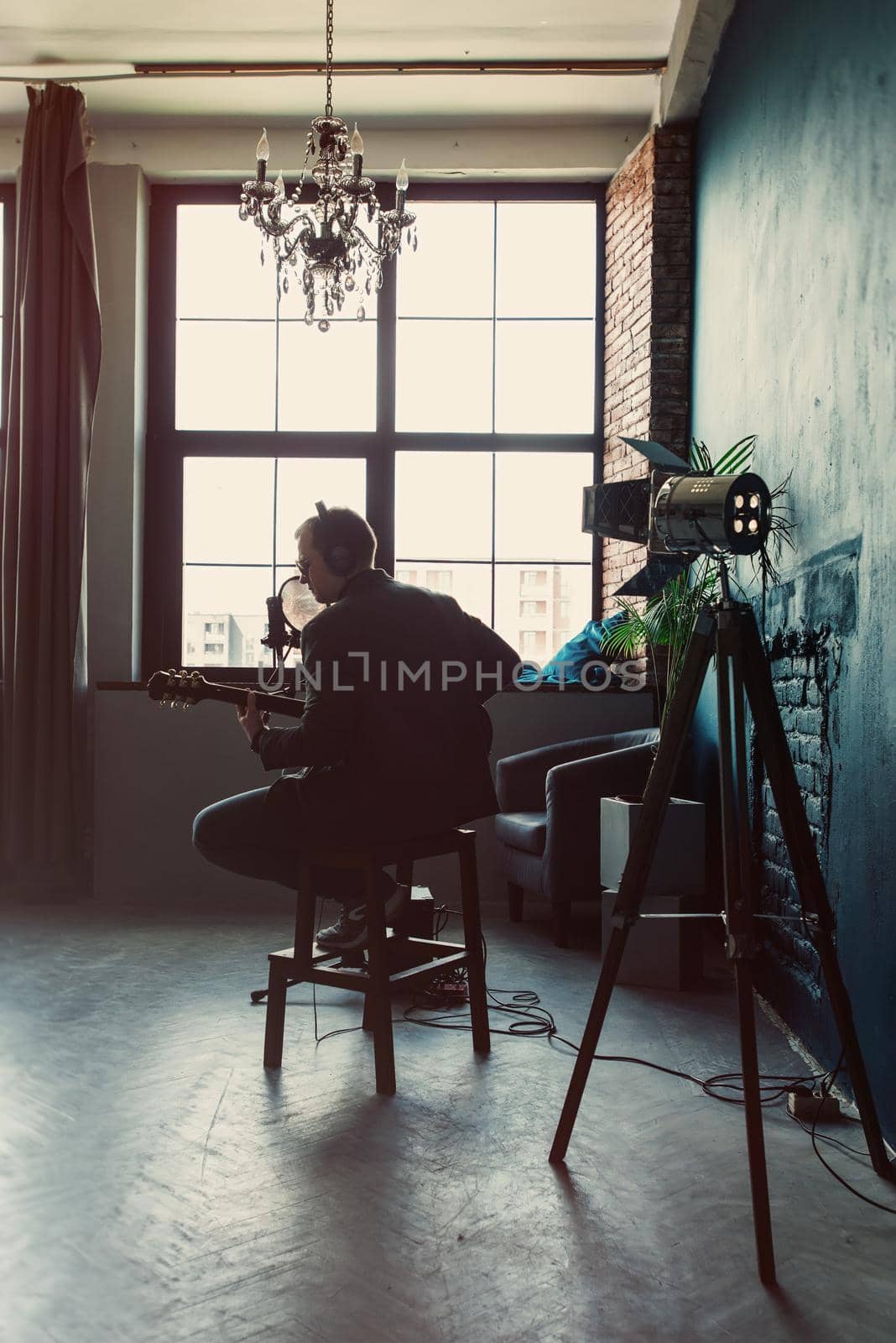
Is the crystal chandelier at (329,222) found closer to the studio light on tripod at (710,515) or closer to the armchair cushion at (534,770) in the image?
the studio light on tripod at (710,515)

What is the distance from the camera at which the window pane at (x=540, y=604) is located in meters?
5.40

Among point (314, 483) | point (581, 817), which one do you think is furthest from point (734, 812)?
point (314, 483)

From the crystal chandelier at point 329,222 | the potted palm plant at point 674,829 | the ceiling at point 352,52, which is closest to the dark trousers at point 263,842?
the potted palm plant at point 674,829

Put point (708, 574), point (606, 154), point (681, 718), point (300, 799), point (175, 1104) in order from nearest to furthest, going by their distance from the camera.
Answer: point (681, 718) → point (175, 1104) → point (300, 799) → point (708, 574) → point (606, 154)

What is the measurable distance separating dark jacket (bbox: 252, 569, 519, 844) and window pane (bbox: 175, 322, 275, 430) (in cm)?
303

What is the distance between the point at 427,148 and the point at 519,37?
2.63 ft

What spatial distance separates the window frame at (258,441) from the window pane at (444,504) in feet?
0.17

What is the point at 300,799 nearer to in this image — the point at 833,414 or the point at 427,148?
the point at 833,414

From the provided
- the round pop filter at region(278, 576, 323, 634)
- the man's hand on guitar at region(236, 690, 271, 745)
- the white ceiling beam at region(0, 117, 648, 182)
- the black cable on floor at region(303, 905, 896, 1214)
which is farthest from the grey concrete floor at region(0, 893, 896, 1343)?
the white ceiling beam at region(0, 117, 648, 182)

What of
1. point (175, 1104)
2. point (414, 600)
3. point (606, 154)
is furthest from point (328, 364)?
point (175, 1104)

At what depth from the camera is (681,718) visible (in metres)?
2.02

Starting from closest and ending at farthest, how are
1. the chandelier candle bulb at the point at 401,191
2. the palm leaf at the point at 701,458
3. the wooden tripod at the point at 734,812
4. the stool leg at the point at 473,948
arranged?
the wooden tripod at the point at 734,812 → the stool leg at the point at 473,948 → the palm leaf at the point at 701,458 → the chandelier candle bulb at the point at 401,191

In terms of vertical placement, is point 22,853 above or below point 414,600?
below

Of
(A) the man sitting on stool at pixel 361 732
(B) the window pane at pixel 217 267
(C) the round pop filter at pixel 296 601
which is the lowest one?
(A) the man sitting on stool at pixel 361 732
